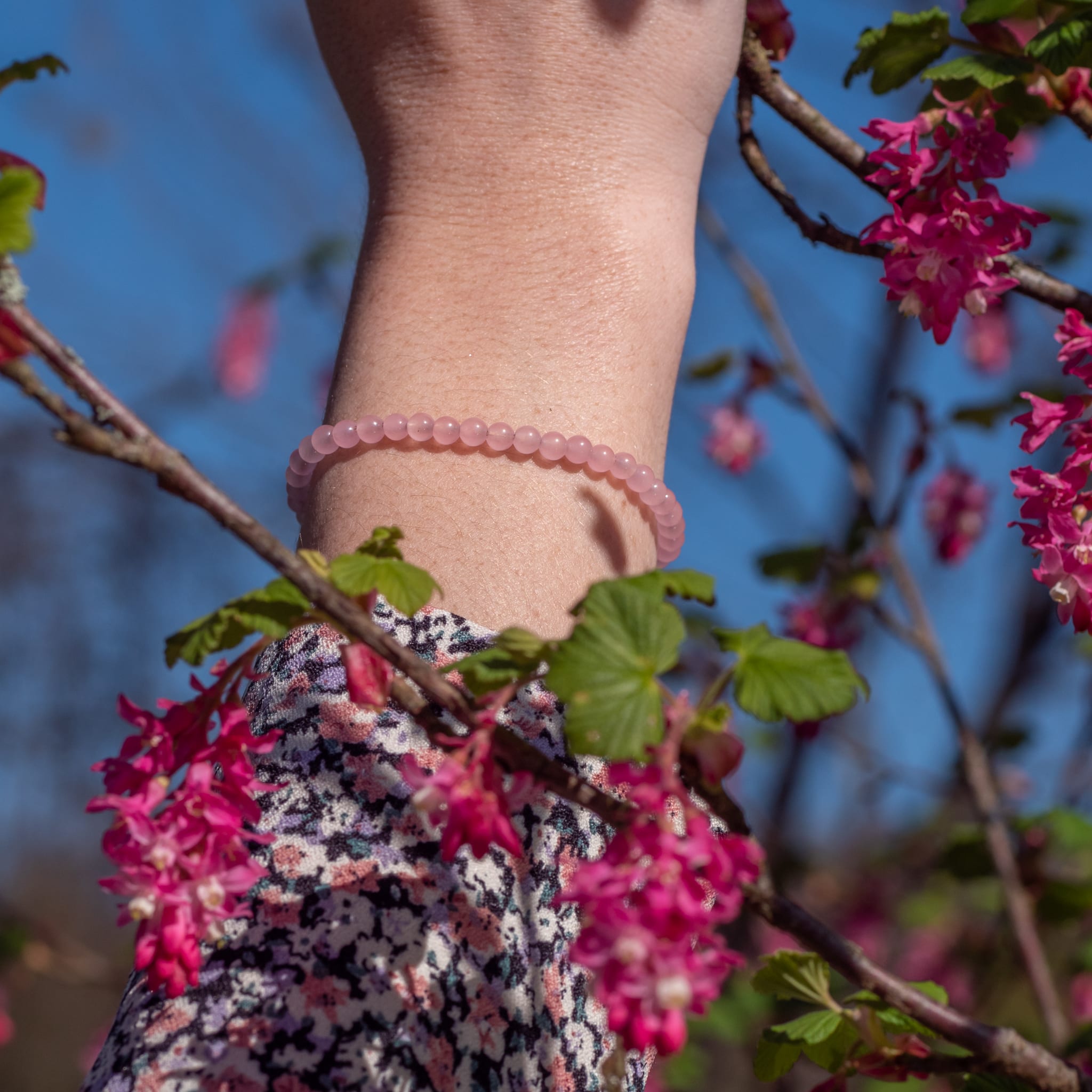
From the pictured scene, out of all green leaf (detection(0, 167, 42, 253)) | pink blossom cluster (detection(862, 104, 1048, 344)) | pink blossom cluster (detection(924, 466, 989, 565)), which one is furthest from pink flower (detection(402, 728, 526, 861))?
pink blossom cluster (detection(924, 466, 989, 565))

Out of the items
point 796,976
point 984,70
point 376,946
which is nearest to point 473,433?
point 376,946

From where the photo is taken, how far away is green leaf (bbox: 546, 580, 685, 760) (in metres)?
0.65

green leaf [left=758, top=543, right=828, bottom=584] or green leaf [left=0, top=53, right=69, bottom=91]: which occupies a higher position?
green leaf [left=758, top=543, right=828, bottom=584]

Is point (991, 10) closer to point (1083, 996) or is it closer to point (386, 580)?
point (386, 580)

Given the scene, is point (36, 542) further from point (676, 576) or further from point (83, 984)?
point (676, 576)

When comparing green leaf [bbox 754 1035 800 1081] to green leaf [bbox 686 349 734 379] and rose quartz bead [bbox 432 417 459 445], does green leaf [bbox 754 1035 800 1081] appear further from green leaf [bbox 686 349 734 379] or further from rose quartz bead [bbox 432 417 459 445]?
green leaf [bbox 686 349 734 379]

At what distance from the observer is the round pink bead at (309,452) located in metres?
1.06

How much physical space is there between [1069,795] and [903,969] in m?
2.04

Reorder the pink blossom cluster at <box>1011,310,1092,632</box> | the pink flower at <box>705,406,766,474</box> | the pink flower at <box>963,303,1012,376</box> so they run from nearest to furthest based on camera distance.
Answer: the pink blossom cluster at <box>1011,310,1092,632</box> → the pink flower at <box>705,406,766,474</box> → the pink flower at <box>963,303,1012,376</box>

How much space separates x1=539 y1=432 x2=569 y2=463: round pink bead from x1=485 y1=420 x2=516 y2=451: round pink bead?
28mm

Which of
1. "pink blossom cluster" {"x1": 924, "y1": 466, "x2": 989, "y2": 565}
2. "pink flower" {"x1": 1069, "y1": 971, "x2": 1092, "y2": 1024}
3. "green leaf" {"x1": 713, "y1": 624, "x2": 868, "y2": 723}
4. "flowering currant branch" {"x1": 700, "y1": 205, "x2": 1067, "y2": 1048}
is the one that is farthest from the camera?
"pink flower" {"x1": 1069, "y1": 971, "x2": 1092, "y2": 1024}

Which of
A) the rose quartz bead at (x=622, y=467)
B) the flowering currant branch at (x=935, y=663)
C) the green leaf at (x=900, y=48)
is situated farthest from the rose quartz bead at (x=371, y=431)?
the flowering currant branch at (x=935, y=663)

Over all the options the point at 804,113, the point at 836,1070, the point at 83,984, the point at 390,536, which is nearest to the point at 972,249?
the point at 804,113

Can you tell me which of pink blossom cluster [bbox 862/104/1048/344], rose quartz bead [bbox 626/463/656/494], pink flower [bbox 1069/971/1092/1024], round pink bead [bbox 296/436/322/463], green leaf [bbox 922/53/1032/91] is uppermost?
green leaf [bbox 922/53/1032/91]
